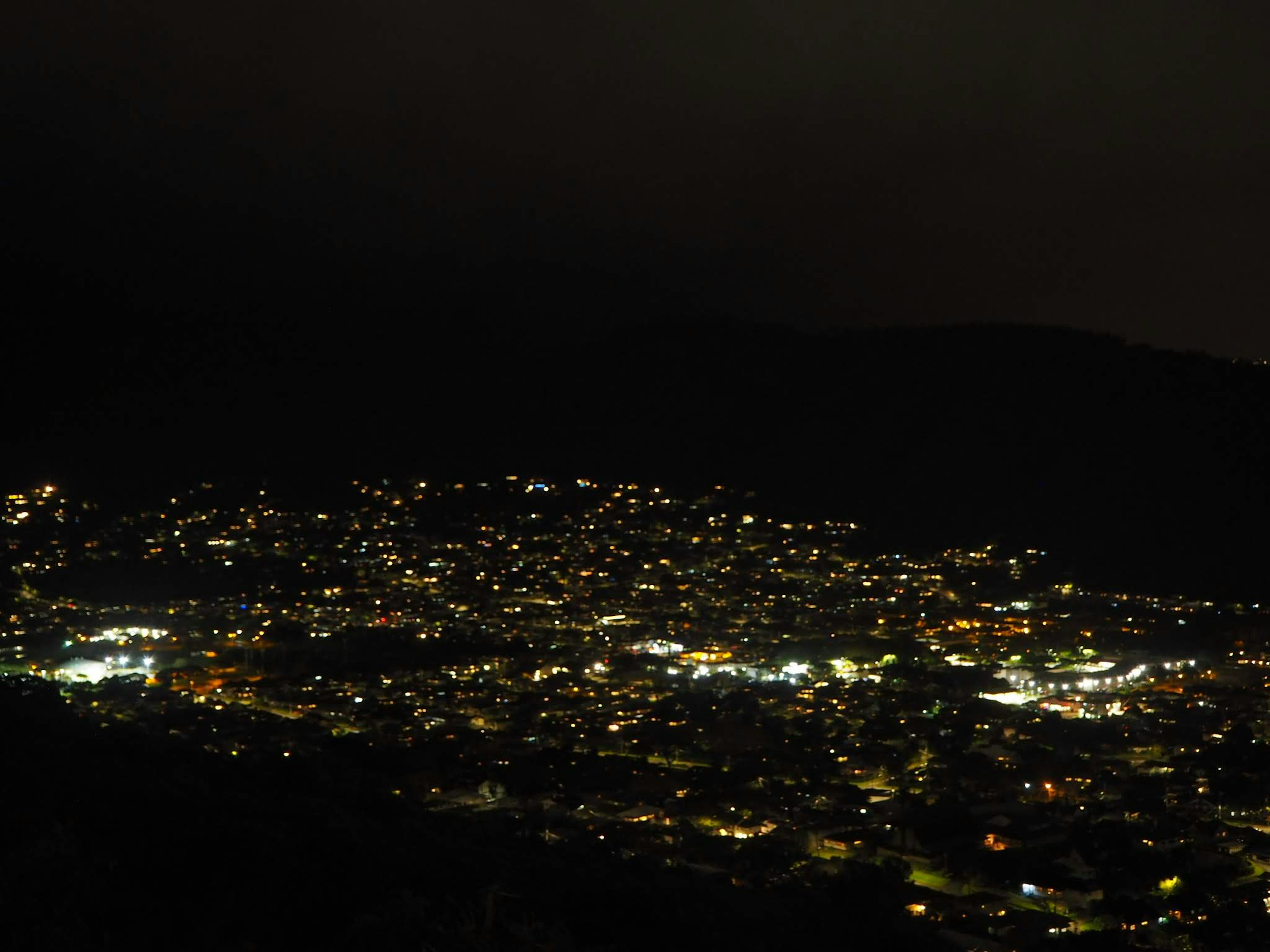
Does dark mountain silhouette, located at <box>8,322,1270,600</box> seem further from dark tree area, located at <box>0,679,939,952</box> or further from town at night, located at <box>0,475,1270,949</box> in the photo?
dark tree area, located at <box>0,679,939,952</box>

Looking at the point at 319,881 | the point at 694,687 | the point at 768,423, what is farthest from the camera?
the point at 768,423

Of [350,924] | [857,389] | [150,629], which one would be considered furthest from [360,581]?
[350,924]

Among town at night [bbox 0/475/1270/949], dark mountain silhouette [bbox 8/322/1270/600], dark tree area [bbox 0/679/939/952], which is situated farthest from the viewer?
dark mountain silhouette [bbox 8/322/1270/600]

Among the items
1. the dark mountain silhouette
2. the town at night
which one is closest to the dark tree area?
the town at night

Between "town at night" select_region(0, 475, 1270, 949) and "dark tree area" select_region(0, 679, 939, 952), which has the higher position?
"dark tree area" select_region(0, 679, 939, 952)

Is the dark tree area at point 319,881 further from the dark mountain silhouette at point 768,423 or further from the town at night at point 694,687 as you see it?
the dark mountain silhouette at point 768,423

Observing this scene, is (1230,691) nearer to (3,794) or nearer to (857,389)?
(3,794)

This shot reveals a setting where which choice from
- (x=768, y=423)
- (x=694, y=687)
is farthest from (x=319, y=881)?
(x=768, y=423)

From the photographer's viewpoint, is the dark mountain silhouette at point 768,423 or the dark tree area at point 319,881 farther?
the dark mountain silhouette at point 768,423

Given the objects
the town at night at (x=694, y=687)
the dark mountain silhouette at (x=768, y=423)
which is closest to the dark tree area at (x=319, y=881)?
the town at night at (x=694, y=687)

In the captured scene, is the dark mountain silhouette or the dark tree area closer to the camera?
the dark tree area

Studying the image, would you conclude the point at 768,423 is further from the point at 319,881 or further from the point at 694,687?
the point at 319,881
